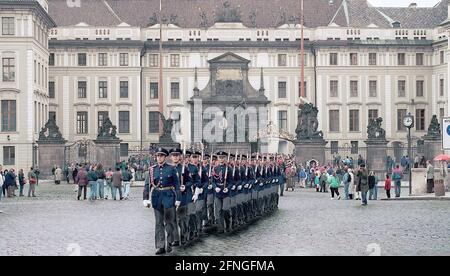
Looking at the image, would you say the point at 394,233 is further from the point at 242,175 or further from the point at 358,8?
the point at 358,8

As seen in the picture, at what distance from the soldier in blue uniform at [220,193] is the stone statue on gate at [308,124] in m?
34.5

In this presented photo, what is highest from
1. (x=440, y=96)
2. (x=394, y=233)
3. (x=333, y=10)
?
(x=333, y=10)

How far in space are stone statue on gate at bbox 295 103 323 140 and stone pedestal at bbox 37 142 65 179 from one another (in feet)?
43.5

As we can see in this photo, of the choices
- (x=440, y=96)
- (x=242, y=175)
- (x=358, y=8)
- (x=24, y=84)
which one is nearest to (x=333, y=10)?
(x=358, y=8)

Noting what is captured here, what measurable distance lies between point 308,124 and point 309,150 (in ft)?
5.08

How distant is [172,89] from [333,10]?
1483 cm

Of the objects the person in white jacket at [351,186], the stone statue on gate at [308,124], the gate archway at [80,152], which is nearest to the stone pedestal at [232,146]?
the gate archway at [80,152]

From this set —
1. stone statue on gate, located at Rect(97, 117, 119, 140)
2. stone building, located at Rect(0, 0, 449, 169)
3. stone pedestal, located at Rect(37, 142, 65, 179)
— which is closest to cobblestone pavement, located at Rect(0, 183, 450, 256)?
stone statue on gate, located at Rect(97, 117, 119, 140)

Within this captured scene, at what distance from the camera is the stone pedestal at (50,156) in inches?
2162

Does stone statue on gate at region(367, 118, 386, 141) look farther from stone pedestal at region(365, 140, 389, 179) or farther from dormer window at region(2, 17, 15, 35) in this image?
dormer window at region(2, 17, 15, 35)

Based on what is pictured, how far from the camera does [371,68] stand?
77.8m

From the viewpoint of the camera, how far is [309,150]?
54.8 m

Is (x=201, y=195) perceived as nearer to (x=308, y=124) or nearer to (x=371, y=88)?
(x=308, y=124)

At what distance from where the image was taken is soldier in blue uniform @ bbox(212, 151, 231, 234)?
20422 mm
